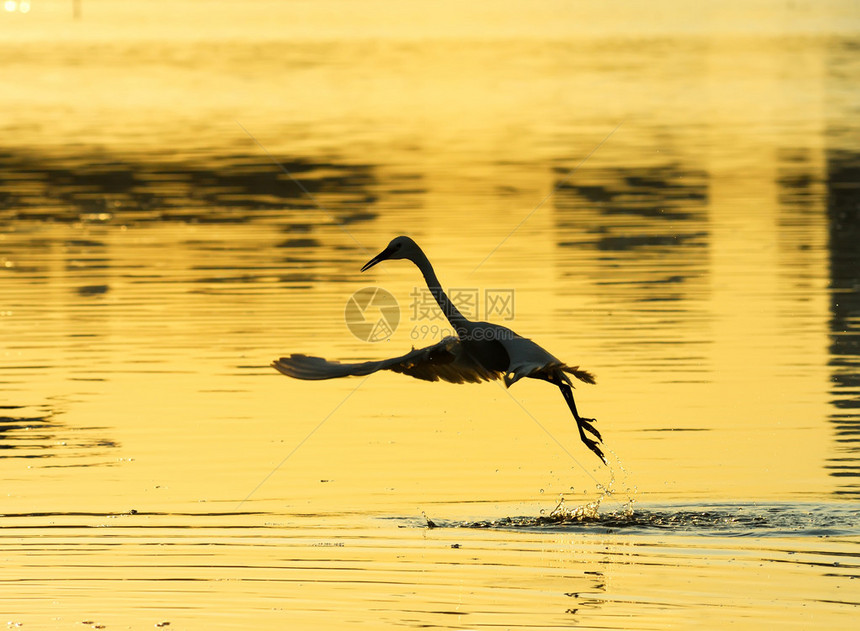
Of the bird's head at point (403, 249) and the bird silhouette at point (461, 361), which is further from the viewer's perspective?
the bird's head at point (403, 249)

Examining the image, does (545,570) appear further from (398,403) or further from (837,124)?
(837,124)

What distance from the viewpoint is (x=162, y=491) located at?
14.9m

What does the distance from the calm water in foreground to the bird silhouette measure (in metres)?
0.92

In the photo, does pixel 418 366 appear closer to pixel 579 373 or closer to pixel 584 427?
pixel 579 373

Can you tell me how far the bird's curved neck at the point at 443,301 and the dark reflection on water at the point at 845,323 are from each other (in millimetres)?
3338

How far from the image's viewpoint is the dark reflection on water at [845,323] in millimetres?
15516

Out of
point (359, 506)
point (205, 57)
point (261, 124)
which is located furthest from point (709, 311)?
point (205, 57)

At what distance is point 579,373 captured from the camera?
14789 mm

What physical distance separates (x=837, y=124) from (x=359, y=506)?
129 feet

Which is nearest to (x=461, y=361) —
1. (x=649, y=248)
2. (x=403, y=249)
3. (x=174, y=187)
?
(x=403, y=249)

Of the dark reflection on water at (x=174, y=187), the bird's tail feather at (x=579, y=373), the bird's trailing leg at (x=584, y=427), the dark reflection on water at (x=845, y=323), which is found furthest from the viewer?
the dark reflection on water at (x=174, y=187)

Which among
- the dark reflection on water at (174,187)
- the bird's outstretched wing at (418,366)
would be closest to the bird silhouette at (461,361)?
the bird's outstretched wing at (418,366)

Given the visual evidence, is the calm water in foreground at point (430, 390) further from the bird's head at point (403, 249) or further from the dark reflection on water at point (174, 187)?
the bird's head at point (403, 249)

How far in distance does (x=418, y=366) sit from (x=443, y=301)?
0.58m
